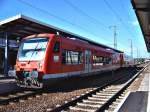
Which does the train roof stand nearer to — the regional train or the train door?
the train door

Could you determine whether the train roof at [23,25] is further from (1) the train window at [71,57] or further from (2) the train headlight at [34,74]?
(2) the train headlight at [34,74]

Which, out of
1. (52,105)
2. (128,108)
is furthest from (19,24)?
(128,108)

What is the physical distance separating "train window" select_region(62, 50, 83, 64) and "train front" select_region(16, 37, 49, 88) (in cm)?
168

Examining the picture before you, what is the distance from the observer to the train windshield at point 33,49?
1483 centimetres

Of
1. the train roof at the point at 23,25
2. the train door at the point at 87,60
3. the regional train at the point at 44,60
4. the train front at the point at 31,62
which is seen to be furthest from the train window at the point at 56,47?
the train door at the point at 87,60

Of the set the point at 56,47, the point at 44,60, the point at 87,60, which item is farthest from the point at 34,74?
the point at 87,60

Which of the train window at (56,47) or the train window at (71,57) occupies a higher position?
the train window at (56,47)

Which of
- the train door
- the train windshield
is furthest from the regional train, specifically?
the train door

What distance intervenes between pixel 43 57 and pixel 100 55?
1300 cm

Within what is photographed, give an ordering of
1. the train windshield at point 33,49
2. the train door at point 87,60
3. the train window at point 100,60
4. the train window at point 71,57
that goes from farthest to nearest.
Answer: the train window at point 100,60, the train door at point 87,60, the train window at point 71,57, the train windshield at point 33,49

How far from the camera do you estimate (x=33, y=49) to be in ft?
49.9

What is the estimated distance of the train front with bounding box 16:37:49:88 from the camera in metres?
14.2

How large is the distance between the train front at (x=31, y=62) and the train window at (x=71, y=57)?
1.68m

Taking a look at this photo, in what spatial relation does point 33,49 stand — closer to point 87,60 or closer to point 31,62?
point 31,62
